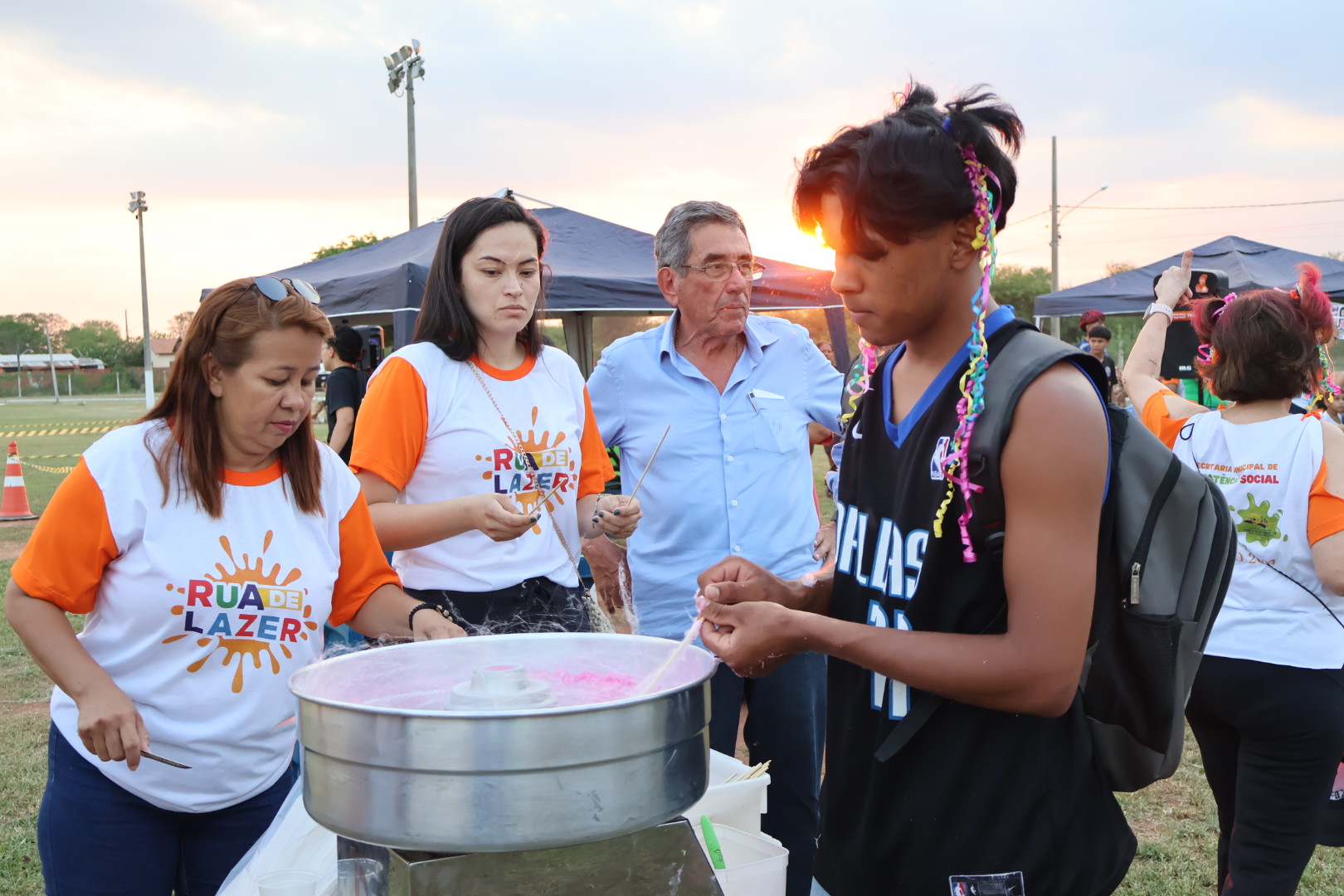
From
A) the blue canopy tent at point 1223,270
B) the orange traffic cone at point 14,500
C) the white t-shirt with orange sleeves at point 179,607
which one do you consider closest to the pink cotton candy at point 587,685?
the white t-shirt with orange sleeves at point 179,607

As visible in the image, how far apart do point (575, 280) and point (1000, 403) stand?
22.6 ft

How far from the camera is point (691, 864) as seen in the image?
1269 mm

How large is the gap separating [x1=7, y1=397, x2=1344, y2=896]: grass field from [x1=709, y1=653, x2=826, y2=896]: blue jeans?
1.30 metres

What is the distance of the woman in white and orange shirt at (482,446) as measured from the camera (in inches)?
96.1

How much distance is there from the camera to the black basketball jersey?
1.35 metres

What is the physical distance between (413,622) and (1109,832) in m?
1.27

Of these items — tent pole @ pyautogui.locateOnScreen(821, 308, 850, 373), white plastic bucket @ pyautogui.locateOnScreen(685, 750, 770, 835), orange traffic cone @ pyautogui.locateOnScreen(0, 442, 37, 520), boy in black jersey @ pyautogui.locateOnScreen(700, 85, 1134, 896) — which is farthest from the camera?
orange traffic cone @ pyautogui.locateOnScreen(0, 442, 37, 520)

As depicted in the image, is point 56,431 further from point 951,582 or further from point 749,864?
point 951,582

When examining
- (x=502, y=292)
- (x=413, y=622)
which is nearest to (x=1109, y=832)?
(x=413, y=622)

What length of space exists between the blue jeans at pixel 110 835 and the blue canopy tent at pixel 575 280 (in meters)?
5.41

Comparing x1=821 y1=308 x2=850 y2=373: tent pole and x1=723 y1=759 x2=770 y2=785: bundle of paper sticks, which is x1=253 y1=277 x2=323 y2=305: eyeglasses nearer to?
x1=723 y1=759 x2=770 y2=785: bundle of paper sticks

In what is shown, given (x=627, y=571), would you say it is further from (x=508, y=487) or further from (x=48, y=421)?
(x=48, y=421)

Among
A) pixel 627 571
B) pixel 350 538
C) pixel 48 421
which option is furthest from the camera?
pixel 48 421

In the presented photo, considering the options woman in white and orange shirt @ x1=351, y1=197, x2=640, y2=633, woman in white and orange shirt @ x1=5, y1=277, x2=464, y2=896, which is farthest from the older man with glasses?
woman in white and orange shirt @ x1=5, y1=277, x2=464, y2=896
